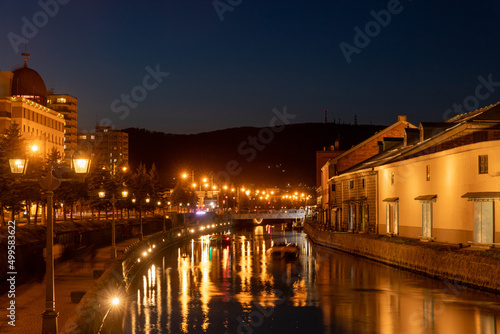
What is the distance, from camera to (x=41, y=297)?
85.9 feet

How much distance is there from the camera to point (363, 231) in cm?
6138

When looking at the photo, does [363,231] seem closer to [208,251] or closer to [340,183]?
[340,183]

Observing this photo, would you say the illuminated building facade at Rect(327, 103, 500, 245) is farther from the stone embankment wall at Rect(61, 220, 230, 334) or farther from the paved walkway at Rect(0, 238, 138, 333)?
the paved walkway at Rect(0, 238, 138, 333)

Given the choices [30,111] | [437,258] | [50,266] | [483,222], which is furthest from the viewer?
[30,111]

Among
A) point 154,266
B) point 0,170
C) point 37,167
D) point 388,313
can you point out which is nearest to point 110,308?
point 388,313

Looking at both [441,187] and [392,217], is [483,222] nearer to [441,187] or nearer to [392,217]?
[441,187]

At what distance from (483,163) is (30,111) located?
101257mm

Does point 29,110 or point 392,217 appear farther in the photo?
point 29,110

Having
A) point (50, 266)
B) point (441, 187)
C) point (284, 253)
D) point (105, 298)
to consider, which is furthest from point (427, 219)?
point (50, 266)

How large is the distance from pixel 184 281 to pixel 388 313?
55.2 feet

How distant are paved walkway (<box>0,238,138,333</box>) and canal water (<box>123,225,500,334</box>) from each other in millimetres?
2795

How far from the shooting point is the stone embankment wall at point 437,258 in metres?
29.8

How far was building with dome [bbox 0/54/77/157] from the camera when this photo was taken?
11269 centimetres

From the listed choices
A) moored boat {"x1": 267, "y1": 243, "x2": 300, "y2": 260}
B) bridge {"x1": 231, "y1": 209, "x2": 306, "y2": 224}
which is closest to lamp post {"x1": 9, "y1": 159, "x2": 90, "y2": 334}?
moored boat {"x1": 267, "y1": 243, "x2": 300, "y2": 260}
